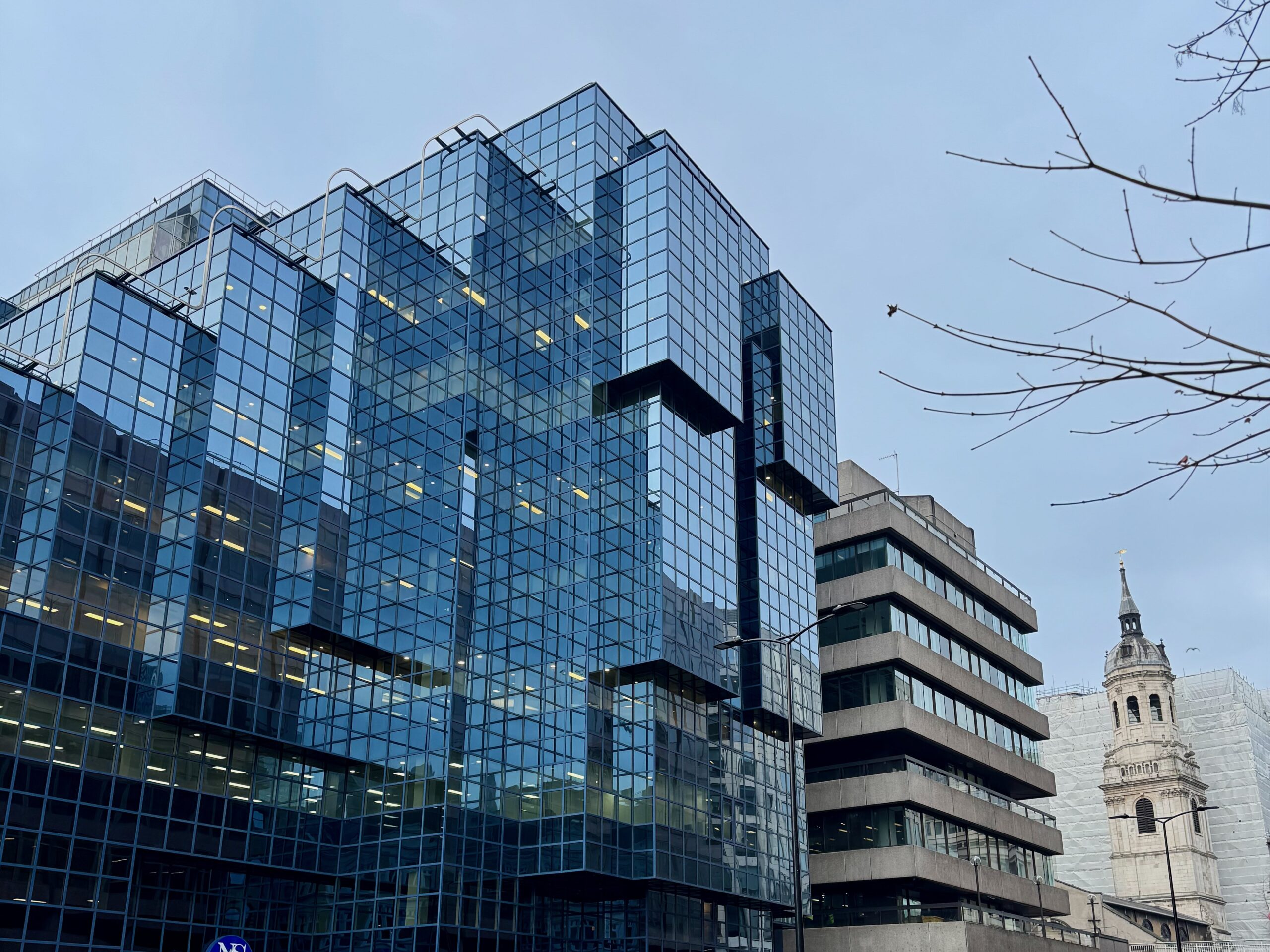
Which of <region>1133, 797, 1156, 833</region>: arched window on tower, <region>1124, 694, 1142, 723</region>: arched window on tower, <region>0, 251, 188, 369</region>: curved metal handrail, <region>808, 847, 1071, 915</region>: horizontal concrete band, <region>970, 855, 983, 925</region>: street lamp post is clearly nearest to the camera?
<region>0, 251, 188, 369</region>: curved metal handrail

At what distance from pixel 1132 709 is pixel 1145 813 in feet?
39.8

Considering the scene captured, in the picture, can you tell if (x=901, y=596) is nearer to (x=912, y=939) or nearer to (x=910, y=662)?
(x=910, y=662)

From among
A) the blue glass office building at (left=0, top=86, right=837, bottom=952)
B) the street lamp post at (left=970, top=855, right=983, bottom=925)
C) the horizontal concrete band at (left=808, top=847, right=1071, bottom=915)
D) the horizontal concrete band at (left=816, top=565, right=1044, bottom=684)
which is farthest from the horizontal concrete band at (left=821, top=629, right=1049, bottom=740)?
the horizontal concrete band at (left=808, top=847, right=1071, bottom=915)

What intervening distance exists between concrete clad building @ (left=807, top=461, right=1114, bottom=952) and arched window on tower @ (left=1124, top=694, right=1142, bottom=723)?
52.6m

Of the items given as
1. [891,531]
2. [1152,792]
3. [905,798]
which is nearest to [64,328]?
[891,531]

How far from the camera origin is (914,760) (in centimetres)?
7181

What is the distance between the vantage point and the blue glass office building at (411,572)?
45.5 meters

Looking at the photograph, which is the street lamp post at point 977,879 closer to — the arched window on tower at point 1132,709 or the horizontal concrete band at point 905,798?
the horizontal concrete band at point 905,798

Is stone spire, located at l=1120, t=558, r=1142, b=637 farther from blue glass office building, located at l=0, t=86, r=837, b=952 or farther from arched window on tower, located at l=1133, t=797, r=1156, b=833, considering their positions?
blue glass office building, located at l=0, t=86, r=837, b=952

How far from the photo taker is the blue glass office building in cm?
A: 4550

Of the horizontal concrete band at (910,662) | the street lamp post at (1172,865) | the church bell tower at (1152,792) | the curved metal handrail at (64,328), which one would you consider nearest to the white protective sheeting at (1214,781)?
the church bell tower at (1152,792)

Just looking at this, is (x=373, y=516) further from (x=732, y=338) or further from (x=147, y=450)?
(x=732, y=338)

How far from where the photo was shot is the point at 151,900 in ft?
149

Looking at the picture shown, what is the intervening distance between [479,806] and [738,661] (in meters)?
17.2
